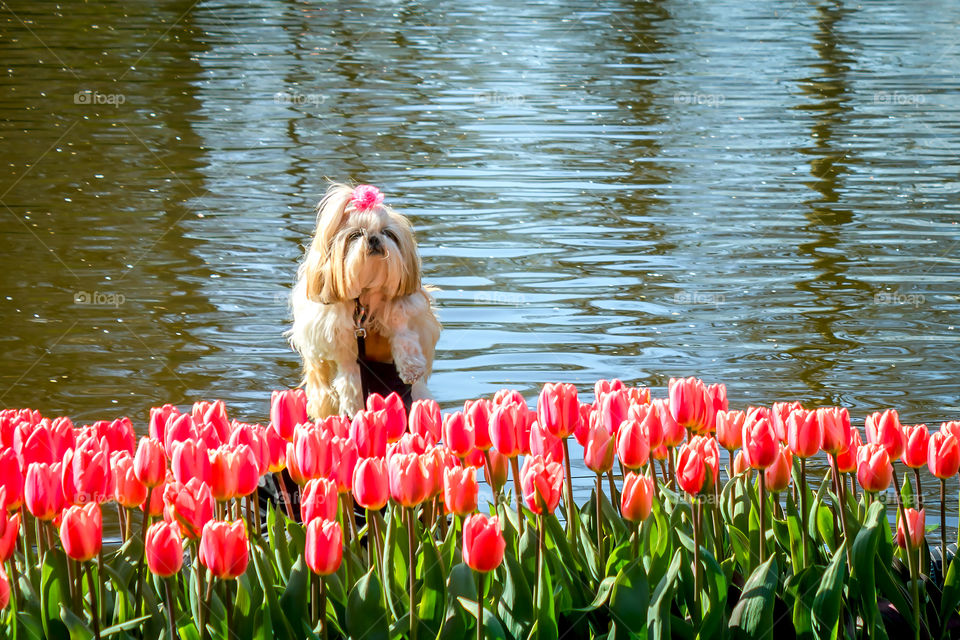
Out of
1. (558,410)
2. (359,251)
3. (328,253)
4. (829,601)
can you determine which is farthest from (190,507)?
(328,253)

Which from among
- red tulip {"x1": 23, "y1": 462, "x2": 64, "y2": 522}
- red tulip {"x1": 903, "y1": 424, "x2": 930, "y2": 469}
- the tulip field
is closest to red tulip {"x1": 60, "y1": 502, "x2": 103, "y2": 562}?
the tulip field

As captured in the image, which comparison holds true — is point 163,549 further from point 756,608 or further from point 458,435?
point 756,608

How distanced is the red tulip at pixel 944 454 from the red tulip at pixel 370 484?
108 centimetres

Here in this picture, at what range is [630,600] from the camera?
2.26m

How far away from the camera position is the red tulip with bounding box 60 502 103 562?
81.0 inches

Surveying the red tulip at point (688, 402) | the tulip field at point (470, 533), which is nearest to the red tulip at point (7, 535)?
the tulip field at point (470, 533)

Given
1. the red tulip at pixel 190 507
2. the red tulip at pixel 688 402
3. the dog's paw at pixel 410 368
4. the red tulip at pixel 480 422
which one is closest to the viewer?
the red tulip at pixel 190 507

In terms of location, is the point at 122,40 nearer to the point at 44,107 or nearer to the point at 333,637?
the point at 44,107

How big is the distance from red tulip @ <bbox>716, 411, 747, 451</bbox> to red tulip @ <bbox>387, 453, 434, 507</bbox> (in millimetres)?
736

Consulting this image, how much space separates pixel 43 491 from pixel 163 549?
0.32m

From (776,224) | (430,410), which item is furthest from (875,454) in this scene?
(776,224)

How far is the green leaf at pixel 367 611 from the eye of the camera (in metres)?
2.21

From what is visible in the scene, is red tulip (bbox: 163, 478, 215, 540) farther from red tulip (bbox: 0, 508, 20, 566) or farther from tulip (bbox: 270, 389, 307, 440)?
tulip (bbox: 270, 389, 307, 440)

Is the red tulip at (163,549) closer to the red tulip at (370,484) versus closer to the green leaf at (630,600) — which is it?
the red tulip at (370,484)
